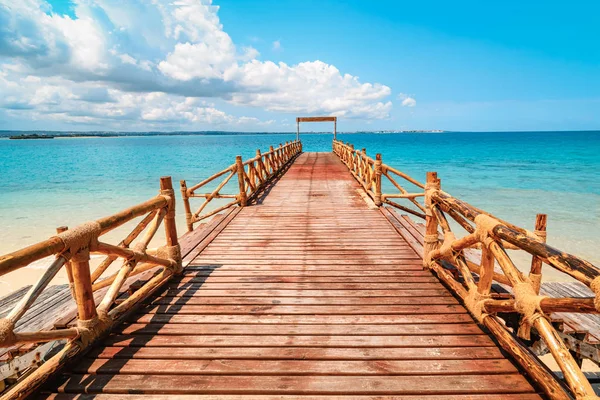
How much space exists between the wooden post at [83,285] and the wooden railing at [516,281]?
3.44 metres

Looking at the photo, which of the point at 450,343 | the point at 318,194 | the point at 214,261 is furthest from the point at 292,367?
the point at 318,194

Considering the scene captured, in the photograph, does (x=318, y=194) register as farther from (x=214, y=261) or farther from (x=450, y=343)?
(x=450, y=343)

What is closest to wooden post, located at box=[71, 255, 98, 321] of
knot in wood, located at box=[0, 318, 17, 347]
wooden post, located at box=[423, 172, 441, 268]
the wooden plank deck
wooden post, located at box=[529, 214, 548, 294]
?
the wooden plank deck

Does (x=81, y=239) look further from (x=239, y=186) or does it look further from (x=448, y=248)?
(x=239, y=186)

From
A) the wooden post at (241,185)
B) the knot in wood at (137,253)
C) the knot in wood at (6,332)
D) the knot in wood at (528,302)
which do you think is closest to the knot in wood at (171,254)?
the knot in wood at (137,253)

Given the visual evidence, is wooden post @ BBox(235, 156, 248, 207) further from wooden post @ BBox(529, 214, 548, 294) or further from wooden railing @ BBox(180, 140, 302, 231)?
wooden post @ BBox(529, 214, 548, 294)

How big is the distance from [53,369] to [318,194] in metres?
8.08

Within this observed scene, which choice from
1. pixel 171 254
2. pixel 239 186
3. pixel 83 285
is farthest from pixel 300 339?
pixel 239 186

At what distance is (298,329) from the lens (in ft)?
9.75

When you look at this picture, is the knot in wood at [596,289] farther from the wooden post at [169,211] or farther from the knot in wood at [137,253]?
the wooden post at [169,211]

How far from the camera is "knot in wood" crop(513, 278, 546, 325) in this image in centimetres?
214

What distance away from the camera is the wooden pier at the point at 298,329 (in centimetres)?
224

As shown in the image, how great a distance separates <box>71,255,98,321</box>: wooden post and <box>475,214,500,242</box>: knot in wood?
136 inches

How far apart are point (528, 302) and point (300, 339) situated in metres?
1.87
